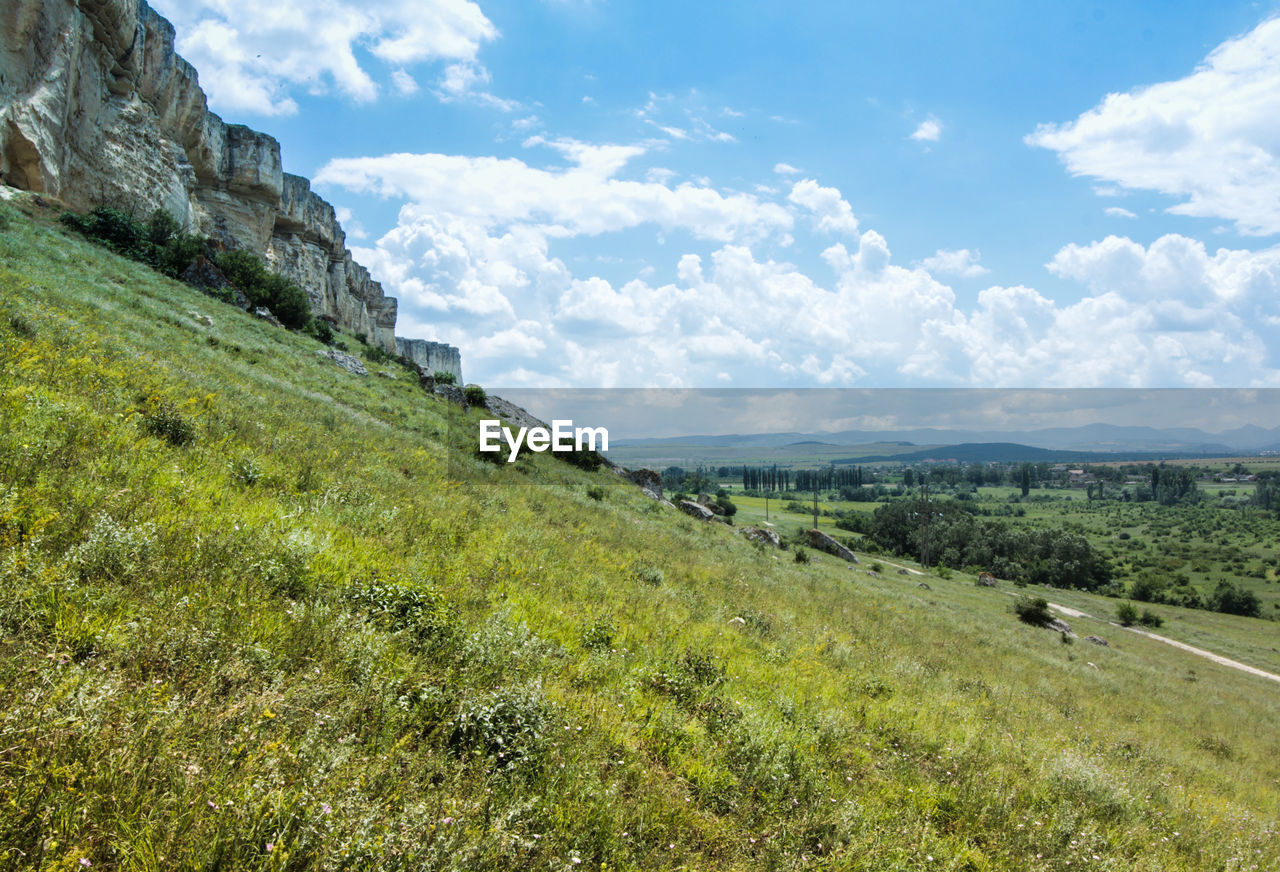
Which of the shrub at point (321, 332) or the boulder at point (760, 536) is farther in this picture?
the shrub at point (321, 332)

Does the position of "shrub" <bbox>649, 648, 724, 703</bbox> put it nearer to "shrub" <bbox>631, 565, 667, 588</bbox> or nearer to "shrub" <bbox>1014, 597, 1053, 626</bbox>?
"shrub" <bbox>631, 565, 667, 588</bbox>

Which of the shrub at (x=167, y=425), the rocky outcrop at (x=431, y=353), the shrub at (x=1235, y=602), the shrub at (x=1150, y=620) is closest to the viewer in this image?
the shrub at (x=167, y=425)

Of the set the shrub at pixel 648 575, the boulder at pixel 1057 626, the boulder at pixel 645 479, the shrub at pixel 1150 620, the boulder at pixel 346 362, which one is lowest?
the shrub at pixel 1150 620

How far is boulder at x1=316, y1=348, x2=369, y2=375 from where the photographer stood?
38125 millimetres

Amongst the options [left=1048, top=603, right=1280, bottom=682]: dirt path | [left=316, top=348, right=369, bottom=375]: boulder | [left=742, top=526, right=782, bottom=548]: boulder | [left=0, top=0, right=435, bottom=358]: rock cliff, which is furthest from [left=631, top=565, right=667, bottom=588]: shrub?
[left=0, top=0, right=435, bottom=358]: rock cliff

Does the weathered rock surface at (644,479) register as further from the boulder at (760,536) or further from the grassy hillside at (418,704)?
the grassy hillside at (418,704)

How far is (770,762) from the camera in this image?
530 cm

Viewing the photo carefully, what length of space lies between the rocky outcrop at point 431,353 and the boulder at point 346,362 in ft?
382

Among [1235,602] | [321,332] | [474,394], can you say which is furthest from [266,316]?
[1235,602]

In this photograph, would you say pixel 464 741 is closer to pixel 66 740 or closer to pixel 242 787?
pixel 242 787

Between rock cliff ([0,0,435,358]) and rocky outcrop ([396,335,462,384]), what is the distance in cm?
7548

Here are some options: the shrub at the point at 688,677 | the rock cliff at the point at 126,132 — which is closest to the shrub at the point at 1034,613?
the shrub at the point at 688,677

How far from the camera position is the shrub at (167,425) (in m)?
8.06

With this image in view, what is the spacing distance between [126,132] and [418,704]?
6698 cm
